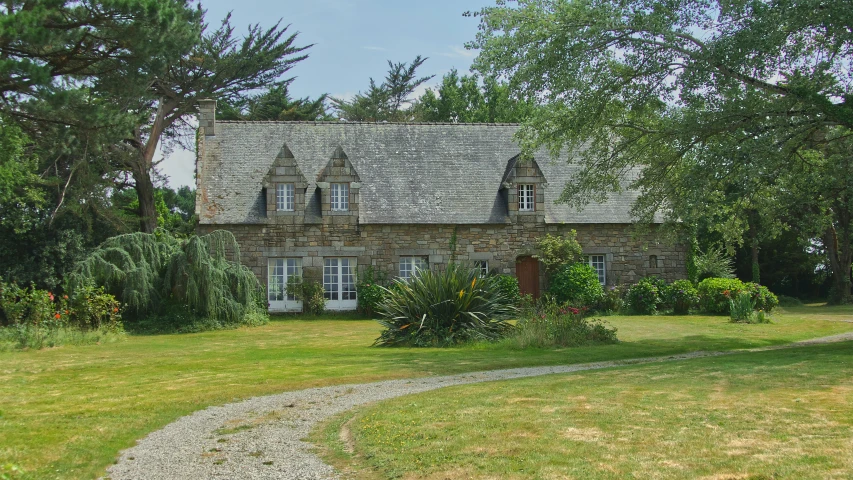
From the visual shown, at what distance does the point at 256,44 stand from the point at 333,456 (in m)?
27.4

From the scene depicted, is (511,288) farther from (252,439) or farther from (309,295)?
(252,439)

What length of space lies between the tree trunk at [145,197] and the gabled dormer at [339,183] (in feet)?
29.2

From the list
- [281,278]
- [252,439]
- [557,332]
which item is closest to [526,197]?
[281,278]

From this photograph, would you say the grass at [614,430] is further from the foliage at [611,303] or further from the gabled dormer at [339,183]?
the gabled dormer at [339,183]

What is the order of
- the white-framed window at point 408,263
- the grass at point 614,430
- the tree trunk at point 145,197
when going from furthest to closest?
the tree trunk at point 145,197, the white-framed window at point 408,263, the grass at point 614,430

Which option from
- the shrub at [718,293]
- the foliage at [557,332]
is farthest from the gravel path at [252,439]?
the shrub at [718,293]

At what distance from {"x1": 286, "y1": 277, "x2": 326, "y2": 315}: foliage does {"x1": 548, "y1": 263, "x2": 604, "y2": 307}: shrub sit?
276 inches

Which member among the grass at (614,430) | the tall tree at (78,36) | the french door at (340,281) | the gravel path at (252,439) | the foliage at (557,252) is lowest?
the gravel path at (252,439)

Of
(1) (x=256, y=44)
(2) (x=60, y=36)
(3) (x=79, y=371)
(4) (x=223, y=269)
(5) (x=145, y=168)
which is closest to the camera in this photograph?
(3) (x=79, y=371)

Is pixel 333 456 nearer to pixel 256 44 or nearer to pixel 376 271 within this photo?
pixel 376 271

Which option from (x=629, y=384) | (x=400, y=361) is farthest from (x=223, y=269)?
(x=629, y=384)

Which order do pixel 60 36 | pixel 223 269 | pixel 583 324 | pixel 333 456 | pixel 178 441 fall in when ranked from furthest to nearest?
1. pixel 223 269
2. pixel 583 324
3. pixel 60 36
4. pixel 178 441
5. pixel 333 456

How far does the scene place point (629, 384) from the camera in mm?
9445

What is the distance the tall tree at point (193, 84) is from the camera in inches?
1167
